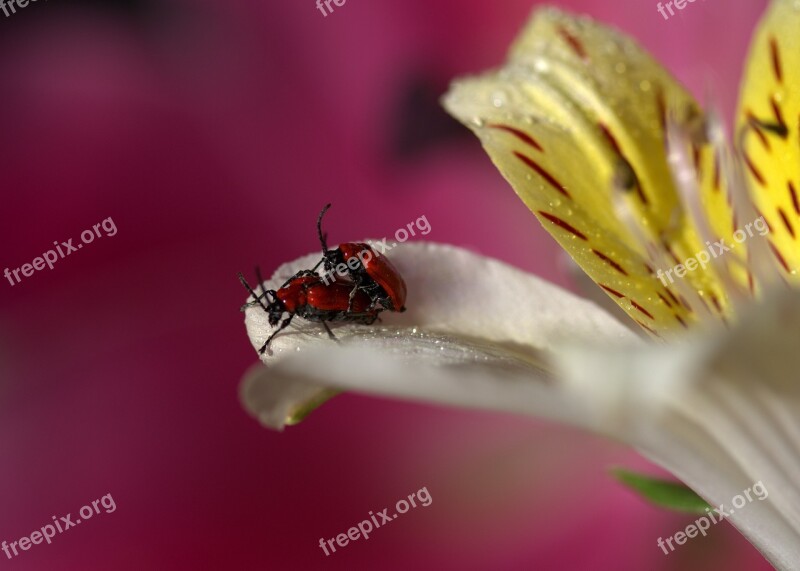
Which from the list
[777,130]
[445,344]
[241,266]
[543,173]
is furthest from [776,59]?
[241,266]

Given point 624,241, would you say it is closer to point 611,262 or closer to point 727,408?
point 611,262

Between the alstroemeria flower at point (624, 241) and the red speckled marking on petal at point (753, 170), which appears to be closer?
the alstroemeria flower at point (624, 241)

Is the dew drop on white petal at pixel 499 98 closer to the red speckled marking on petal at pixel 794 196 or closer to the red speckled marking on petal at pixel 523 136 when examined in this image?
the red speckled marking on petal at pixel 523 136

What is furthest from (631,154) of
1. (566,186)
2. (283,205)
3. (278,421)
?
(283,205)

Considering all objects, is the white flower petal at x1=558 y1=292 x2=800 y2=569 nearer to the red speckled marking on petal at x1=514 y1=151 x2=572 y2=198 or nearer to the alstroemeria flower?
the alstroemeria flower

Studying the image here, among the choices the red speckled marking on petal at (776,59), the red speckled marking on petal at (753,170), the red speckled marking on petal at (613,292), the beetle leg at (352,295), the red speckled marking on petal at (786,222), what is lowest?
the red speckled marking on petal at (786,222)

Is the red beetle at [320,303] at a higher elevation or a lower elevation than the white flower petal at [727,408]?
higher

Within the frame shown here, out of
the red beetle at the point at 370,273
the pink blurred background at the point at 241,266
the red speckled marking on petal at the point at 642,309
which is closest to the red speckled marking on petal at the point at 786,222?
the red speckled marking on petal at the point at 642,309

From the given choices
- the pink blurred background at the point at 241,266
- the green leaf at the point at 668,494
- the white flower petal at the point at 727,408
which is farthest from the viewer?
the pink blurred background at the point at 241,266
